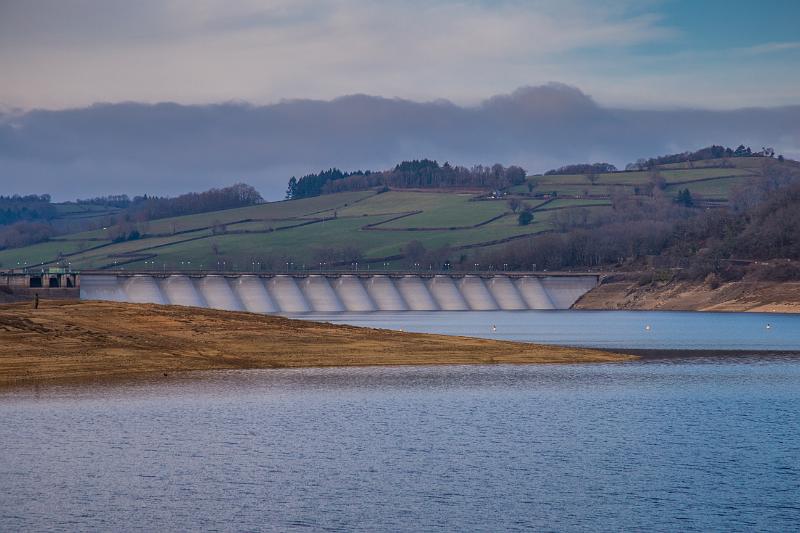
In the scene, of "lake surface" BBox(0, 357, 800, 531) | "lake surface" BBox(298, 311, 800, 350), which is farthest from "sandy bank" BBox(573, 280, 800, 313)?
"lake surface" BBox(0, 357, 800, 531)

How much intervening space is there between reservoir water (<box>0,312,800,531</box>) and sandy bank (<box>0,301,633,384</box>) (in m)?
4.55

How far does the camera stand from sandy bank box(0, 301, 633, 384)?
2422 inches

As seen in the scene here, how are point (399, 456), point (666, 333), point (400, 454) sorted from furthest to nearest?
point (666, 333) < point (400, 454) < point (399, 456)

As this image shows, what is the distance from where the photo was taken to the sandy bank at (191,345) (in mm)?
61531

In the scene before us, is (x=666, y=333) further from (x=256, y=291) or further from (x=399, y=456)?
(x=256, y=291)

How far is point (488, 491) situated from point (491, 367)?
116 ft

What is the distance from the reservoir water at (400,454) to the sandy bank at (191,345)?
455 cm

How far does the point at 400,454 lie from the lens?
3825 cm

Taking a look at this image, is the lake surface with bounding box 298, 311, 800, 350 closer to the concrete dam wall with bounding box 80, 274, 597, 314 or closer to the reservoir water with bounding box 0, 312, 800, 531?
the reservoir water with bounding box 0, 312, 800, 531

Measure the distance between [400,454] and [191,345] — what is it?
105ft

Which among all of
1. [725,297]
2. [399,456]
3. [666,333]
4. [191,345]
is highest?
[191,345]

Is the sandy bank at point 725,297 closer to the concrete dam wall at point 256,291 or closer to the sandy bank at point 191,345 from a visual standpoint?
the concrete dam wall at point 256,291

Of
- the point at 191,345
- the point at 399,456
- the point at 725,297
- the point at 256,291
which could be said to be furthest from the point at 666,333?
the point at 256,291

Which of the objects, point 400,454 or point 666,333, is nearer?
point 400,454
